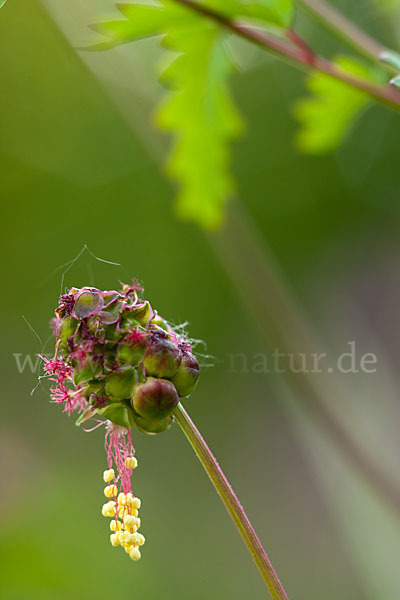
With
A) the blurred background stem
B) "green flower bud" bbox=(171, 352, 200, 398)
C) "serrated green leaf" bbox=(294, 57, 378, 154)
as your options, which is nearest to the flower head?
"green flower bud" bbox=(171, 352, 200, 398)

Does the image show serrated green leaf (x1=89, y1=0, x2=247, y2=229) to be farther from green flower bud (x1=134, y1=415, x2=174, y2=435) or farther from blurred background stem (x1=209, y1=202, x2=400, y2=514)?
green flower bud (x1=134, y1=415, x2=174, y2=435)

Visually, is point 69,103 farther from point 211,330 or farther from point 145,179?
point 211,330

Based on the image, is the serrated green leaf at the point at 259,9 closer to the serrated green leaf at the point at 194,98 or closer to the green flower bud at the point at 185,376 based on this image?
the serrated green leaf at the point at 194,98

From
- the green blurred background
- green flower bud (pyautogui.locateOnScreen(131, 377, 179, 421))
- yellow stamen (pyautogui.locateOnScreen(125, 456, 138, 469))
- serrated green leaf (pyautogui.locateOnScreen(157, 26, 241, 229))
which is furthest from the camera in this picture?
the green blurred background

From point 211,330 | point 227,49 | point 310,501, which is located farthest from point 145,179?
point 227,49

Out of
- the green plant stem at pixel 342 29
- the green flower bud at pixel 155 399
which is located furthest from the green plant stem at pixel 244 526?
the green plant stem at pixel 342 29

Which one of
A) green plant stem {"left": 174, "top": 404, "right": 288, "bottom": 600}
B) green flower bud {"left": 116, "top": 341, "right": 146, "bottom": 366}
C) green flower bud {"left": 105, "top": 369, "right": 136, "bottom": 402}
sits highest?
green flower bud {"left": 116, "top": 341, "right": 146, "bottom": 366}

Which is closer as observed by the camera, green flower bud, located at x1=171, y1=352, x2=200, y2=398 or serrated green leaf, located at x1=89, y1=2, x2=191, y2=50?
green flower bud, located at x1=171, y1=352, x2=200, y2=398
